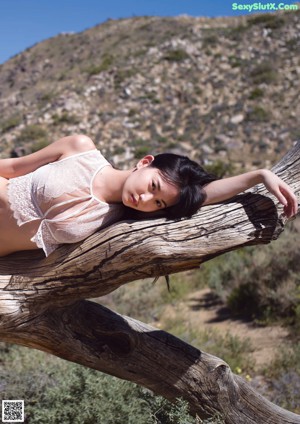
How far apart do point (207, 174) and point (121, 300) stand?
220 inches

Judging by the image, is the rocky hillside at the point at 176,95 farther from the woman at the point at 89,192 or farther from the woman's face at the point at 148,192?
the woman's face at the point at 148,192

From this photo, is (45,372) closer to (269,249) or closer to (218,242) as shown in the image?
(218,242)

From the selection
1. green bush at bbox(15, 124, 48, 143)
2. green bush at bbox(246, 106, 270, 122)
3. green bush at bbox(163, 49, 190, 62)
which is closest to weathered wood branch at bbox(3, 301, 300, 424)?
green bush at bbox(15, 124, 48, 143)

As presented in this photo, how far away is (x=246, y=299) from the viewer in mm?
8344

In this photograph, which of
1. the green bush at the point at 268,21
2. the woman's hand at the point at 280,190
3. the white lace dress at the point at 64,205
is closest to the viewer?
the woman's hand at the point at 280,190

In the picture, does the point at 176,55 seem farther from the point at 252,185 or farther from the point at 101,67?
the point at 252,185

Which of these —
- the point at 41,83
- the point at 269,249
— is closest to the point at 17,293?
the point at 269,249

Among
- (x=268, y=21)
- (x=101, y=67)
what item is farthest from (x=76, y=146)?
(x=268, y=21)

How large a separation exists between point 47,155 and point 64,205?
0.41 m

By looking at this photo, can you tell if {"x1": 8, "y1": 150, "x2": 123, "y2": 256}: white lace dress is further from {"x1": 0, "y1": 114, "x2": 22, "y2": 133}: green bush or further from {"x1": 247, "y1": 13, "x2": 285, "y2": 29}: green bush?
{"x1": 247, "y1": 13, "x2": 285, "y2": 29}: green bush

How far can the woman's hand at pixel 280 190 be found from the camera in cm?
272

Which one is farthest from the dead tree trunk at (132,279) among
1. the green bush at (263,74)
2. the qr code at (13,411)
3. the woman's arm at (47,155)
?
the green bush at (263,74)

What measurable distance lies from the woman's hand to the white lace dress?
812mm

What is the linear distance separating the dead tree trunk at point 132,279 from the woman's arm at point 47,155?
0.52 metres
